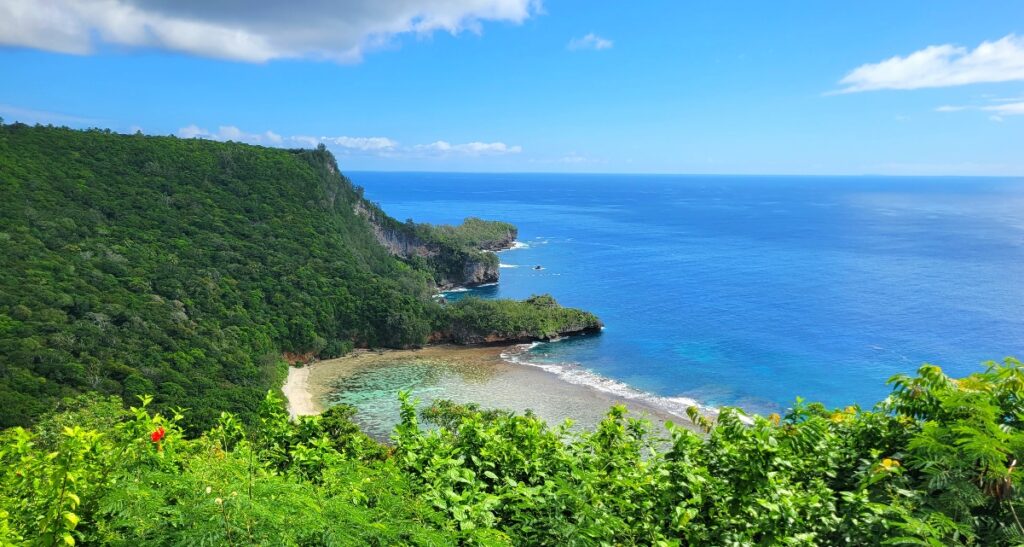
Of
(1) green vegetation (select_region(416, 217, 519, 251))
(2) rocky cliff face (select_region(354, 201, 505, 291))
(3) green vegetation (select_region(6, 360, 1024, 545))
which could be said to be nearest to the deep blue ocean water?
(2) rocky cliff face (select_region(354, 201, 505, 291))

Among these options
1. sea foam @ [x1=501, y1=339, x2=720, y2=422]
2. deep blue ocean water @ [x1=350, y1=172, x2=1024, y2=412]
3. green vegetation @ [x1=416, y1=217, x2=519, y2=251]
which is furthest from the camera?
green vegetation @ [x1=416, y1=217, x2=519, y2=251]

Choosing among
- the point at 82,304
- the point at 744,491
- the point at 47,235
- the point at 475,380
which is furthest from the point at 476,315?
the point at 744,491

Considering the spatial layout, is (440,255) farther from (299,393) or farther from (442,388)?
(299,393)

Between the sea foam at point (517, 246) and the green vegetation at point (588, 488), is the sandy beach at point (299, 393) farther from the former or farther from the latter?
the sea foam at point (517, 246)

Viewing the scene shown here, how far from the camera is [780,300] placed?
6962 centimetres

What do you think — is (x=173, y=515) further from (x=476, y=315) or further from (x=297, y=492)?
(x=476, y=315)

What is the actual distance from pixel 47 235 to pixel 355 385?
26417 millimetres

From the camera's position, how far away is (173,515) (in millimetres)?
4523

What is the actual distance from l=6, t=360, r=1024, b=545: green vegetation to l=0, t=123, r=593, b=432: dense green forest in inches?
1094

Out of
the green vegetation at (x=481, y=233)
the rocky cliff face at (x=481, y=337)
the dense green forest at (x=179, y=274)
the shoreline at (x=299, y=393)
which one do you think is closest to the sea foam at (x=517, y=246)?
the green vegetation at (x=481, y=233)

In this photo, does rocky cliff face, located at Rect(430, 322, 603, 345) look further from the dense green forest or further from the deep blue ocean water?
the deep blue ocean water

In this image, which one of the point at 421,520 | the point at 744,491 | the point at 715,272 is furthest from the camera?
the point at 715,272

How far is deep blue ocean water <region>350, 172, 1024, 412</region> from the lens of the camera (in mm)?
46906

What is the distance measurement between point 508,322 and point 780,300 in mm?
35320
